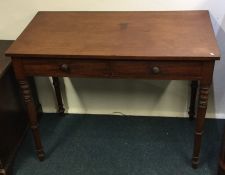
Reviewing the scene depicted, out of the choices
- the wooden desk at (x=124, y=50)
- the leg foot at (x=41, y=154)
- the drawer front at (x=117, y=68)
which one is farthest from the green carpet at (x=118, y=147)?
the drawer front at (x=117, y=68)

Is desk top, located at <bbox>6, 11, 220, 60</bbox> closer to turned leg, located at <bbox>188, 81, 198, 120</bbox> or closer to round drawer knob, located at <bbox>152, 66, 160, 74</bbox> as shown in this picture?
round drawer knob, located at <bbox>152, 66, 160, 74</bbox>

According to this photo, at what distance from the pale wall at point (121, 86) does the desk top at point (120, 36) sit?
0.06m

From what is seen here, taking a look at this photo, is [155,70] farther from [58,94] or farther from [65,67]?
[58,94]

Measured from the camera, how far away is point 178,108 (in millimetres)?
2256

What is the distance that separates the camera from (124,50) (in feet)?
5.14

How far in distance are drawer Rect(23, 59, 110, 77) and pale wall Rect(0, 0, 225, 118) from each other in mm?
502

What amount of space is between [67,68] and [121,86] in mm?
649

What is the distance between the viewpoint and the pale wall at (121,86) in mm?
1944

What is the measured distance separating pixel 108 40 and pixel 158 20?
0.33 meters

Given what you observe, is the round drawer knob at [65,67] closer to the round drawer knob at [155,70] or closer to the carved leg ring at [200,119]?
the round drawer knob at [155,70]

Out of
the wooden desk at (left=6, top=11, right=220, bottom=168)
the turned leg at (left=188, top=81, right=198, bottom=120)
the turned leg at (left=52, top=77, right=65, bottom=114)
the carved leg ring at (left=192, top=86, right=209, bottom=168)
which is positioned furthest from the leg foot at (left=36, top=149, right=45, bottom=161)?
the turned leg at (left=188, top=81, right=198, bottom=120)

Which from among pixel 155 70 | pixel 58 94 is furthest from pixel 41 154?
pixel 155 70

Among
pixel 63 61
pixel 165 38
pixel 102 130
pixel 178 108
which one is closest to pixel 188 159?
pixel 178 108

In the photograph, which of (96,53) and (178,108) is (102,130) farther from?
(96,53)
